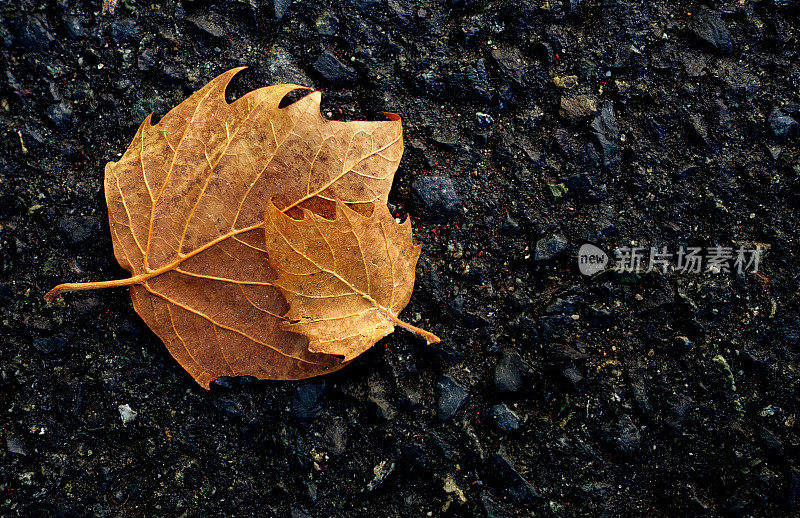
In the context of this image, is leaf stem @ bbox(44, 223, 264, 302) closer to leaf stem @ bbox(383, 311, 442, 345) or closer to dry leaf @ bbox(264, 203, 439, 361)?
dry leaf @ bbox(264, 203, 439, 361)

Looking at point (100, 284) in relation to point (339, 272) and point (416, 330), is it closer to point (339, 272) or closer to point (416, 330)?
point (339, 272)

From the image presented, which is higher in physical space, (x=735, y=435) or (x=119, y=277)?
(x=119, y=277)

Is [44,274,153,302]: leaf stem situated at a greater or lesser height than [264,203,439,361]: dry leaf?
lesser

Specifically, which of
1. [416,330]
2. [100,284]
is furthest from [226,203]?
[416,330]

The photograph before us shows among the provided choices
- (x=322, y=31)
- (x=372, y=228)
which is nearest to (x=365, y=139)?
(x=372, y=228)

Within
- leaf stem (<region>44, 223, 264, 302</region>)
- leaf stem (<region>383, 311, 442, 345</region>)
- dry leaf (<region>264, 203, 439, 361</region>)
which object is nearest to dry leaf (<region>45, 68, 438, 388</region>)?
leaf stem (<region>44, 223, 264, 302</region>)

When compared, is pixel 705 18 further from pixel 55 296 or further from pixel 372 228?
pixel 55 296
